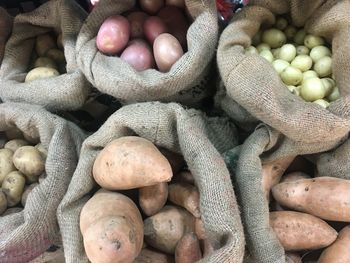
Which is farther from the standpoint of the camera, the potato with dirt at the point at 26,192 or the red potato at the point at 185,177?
the potato with dirt at the point at 26,192

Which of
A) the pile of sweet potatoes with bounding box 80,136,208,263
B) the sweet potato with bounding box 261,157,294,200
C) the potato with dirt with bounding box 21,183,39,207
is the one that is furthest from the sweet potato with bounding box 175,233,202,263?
the potato with dirt with bounding box 21,183,39,207

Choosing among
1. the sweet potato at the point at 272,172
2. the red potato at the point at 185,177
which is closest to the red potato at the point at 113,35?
the red potato at the point at 185,177

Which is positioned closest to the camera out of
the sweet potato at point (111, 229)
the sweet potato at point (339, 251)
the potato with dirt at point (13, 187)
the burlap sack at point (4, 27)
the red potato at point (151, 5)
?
the sweet potato at point (111, 229)

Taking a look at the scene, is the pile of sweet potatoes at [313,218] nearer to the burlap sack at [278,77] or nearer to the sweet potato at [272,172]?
the sweet potato at [272,172]

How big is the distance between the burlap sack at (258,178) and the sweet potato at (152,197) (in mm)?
161

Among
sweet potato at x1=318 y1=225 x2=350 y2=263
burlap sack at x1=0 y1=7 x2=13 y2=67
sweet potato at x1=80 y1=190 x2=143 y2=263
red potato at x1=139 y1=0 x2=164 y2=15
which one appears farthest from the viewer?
burlap sack at x1=0 y1=7 x2=13 y2=67

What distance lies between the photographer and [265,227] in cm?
80

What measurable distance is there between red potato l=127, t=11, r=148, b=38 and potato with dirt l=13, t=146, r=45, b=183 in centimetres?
40

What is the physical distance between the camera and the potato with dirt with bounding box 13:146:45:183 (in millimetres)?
1023

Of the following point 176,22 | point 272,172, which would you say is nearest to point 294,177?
point 272,172

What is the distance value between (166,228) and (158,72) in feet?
1.14

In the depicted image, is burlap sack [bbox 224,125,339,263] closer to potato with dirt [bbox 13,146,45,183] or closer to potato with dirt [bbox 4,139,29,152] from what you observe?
potato with dirt [bbox 13,146,45,183]

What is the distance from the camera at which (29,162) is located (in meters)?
1.02

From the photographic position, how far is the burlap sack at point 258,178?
31.2 inches
